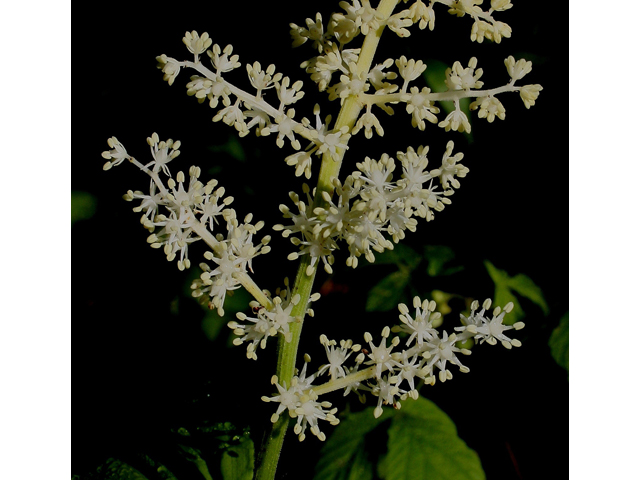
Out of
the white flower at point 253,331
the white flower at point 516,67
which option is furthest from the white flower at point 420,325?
the white flower at point 516,67

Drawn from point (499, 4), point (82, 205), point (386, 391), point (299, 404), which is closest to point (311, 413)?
point (299, 404)

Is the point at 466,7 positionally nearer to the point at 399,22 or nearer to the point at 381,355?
the point at 399,22

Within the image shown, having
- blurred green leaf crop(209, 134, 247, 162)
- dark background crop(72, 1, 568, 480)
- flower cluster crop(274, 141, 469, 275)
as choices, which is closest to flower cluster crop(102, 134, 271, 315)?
flower cluster crop(274, 141, 469, 275)

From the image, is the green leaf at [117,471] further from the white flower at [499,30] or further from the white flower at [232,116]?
the white flower at [499,30]

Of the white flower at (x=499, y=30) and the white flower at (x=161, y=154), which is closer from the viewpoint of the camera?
the white flower at (x=499, y=30)

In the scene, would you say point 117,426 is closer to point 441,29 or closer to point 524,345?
point 524,345
